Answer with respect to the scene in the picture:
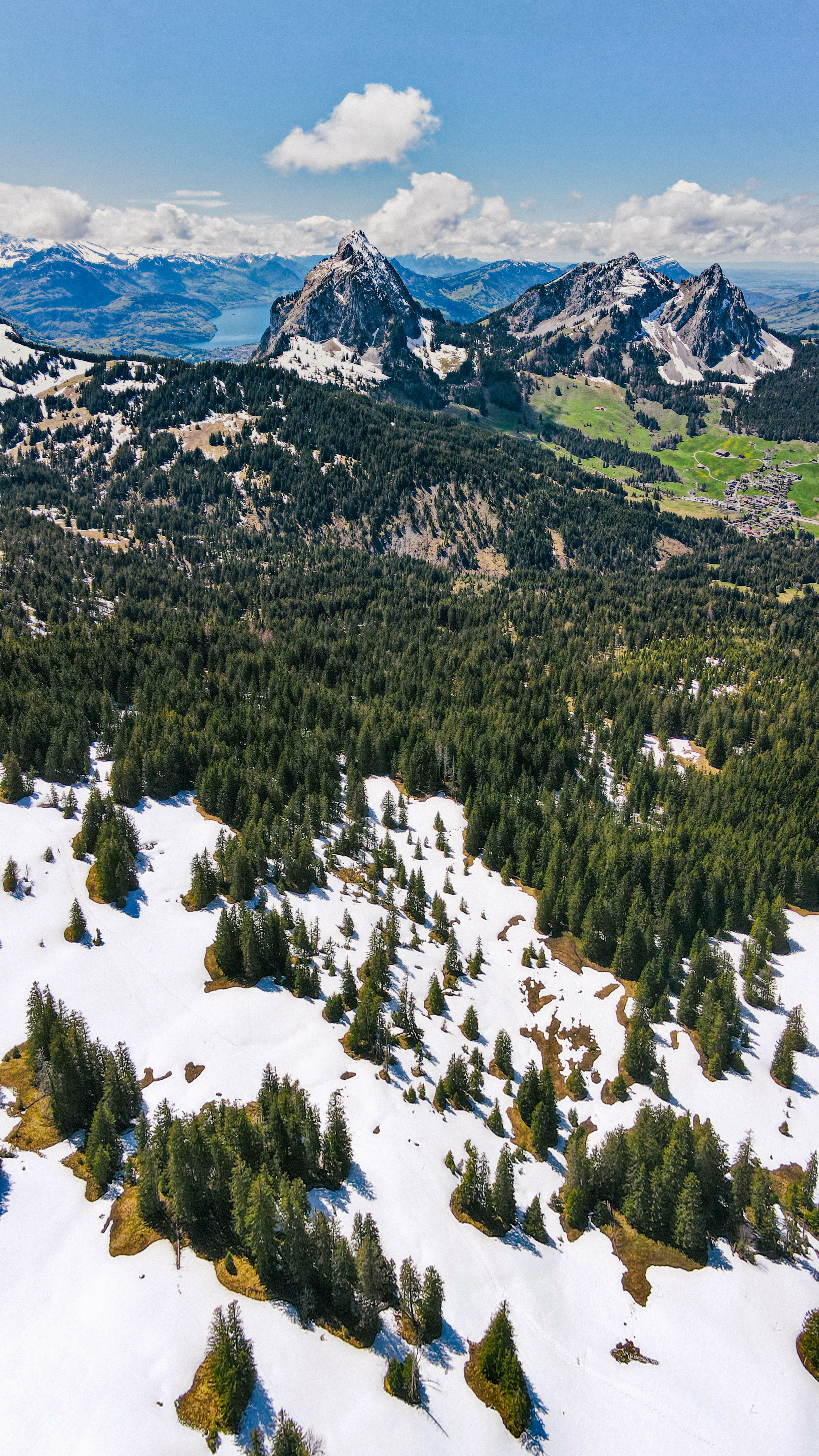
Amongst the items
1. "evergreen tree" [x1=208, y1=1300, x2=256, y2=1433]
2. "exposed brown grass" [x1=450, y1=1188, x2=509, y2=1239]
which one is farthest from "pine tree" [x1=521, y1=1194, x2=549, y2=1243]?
"evergreen tree" [x1=208, y1=1300, x2=256, y2=1433]

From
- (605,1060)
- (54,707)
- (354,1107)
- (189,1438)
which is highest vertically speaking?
(54,707)

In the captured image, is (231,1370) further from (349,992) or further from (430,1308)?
(349,992)

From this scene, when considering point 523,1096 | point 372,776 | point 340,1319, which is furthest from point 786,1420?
point 372,776

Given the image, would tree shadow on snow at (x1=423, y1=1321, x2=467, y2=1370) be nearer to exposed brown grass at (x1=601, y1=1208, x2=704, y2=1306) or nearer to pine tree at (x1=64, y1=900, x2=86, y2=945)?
exposed brown grass at (x1=601, y1=1208, x2=704, y2=1306)

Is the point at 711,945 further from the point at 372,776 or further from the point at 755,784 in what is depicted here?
the point at 372,776

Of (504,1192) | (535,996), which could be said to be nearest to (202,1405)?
(504,1192)
